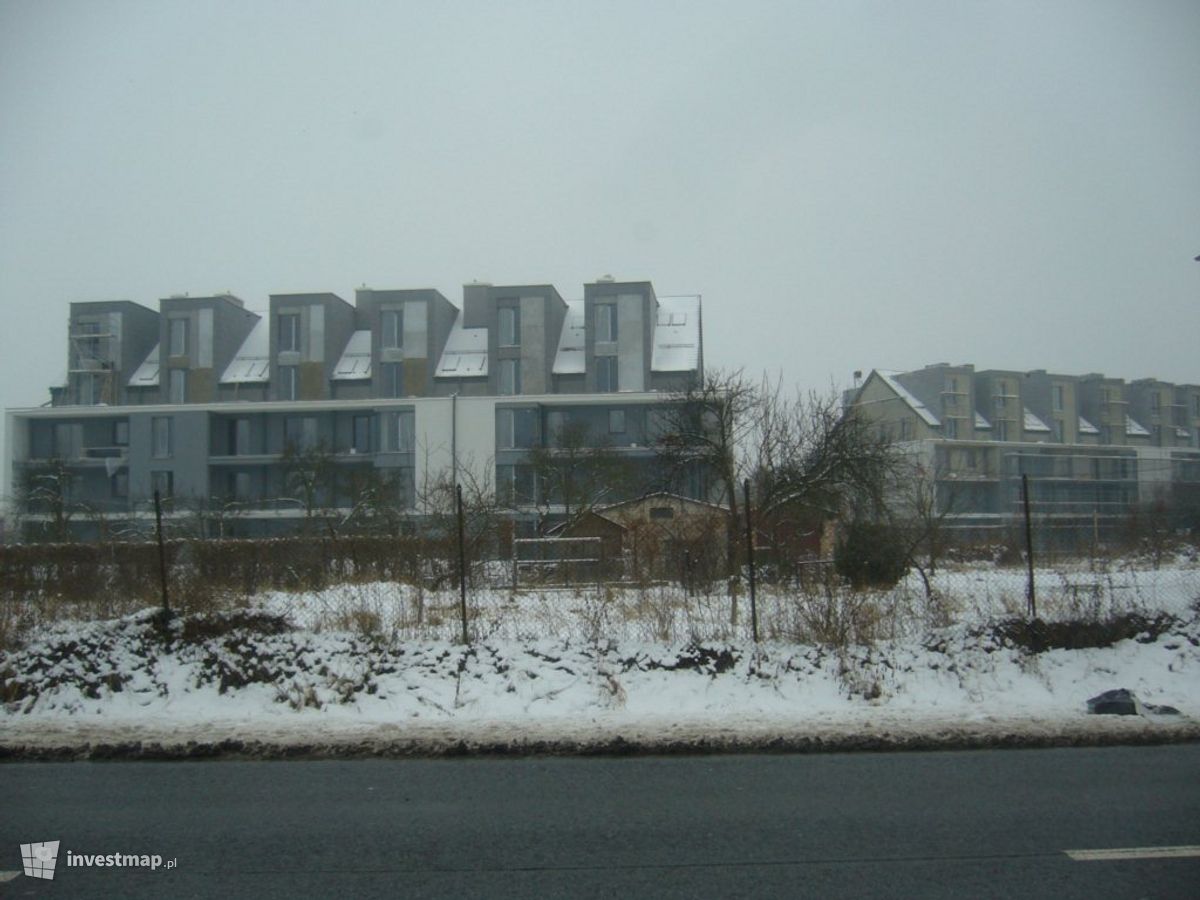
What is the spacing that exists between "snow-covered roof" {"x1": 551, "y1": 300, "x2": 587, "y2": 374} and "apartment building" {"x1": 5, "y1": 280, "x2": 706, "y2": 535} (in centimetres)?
12

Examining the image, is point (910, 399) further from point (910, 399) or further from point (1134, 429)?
point (1134, 429)

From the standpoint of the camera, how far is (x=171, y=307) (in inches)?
2259

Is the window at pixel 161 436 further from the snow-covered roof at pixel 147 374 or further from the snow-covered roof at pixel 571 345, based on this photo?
the snow-covered roof at pixel 571 345

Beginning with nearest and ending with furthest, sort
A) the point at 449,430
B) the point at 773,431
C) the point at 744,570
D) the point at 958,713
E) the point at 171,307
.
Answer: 1. the point at 958,713
2. the point at 744,570
3. the point at 773,431
4. the point at 449,430
5. the point at 171,307

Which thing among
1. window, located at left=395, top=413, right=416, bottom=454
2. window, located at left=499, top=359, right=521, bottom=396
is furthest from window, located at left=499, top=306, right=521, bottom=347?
window, located at left=395, top=413, right=416, bottom=454

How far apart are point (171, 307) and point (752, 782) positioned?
58119mm

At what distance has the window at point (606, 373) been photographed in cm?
5484

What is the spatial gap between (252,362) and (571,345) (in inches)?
776

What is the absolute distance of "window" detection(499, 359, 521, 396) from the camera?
55125mm

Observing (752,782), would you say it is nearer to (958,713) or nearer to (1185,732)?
(958,713)

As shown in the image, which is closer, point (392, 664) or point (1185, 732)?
point (1185, 732)

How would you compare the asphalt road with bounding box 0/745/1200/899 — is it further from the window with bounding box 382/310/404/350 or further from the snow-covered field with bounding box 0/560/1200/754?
the window with bounding box 382/310/404/350

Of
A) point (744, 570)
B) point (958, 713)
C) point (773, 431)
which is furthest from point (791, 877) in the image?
point (773, 431)
